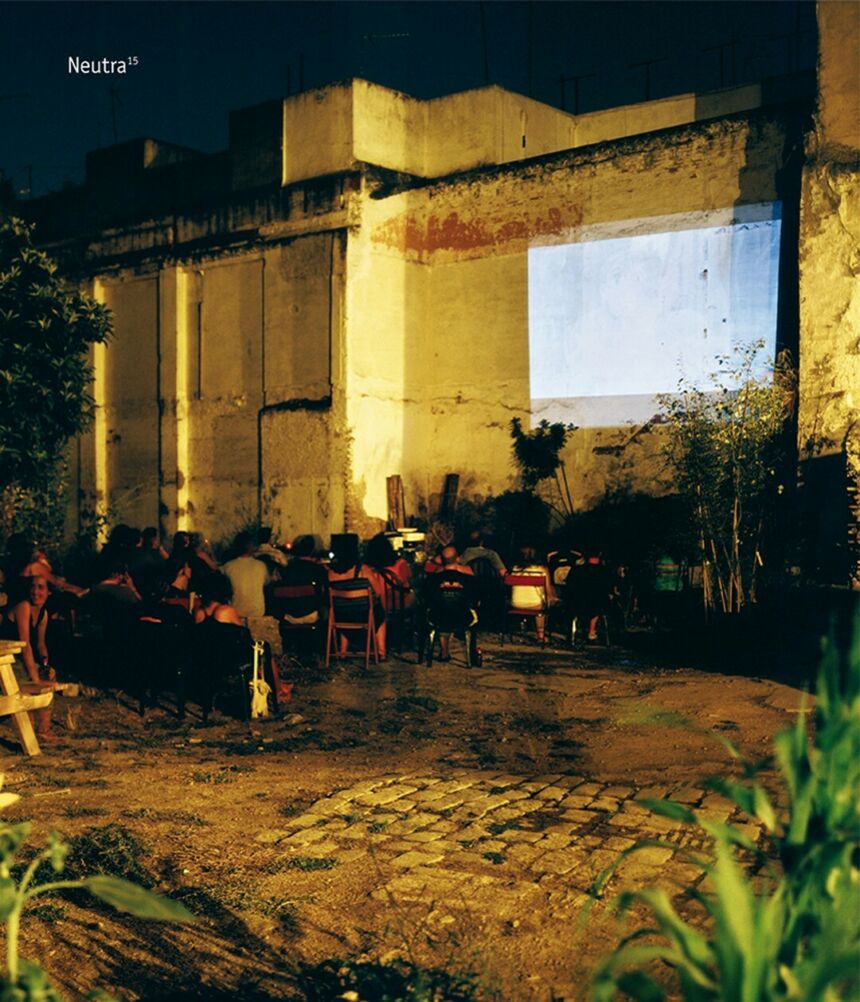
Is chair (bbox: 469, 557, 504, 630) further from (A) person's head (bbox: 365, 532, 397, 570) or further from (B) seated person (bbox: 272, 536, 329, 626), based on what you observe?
(B) seated person (bbox: 272, 536, 329, 626)

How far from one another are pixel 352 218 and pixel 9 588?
994 centimetres

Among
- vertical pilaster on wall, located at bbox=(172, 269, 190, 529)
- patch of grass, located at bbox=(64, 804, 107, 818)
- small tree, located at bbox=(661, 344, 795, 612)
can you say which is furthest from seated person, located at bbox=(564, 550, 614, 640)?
vertical pilaster on wall, located at bbox=(172, 269, 190, 529)

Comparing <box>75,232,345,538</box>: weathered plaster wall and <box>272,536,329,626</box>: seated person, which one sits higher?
<box>75,232,345,538</box>: weathered plaster wall

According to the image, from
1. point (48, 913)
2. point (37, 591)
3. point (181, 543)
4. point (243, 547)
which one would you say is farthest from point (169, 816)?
point (181, 543)

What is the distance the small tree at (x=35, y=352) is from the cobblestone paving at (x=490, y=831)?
8.51 meters

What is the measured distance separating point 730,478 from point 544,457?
4.62 meters

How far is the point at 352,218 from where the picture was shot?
18.8 meters

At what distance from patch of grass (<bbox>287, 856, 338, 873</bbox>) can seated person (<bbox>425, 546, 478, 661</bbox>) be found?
6.06m

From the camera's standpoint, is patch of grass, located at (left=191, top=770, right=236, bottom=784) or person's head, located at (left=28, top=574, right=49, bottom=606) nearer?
patch of grass, located at (left=191, top=770, right=236, bottom=784)

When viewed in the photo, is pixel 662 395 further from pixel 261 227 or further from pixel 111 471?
pixel 111 471

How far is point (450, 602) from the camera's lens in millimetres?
11516

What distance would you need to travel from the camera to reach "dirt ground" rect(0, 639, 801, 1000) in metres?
4.38

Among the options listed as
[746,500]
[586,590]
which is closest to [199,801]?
[586,590]

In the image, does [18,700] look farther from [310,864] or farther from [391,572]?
[391,572]
